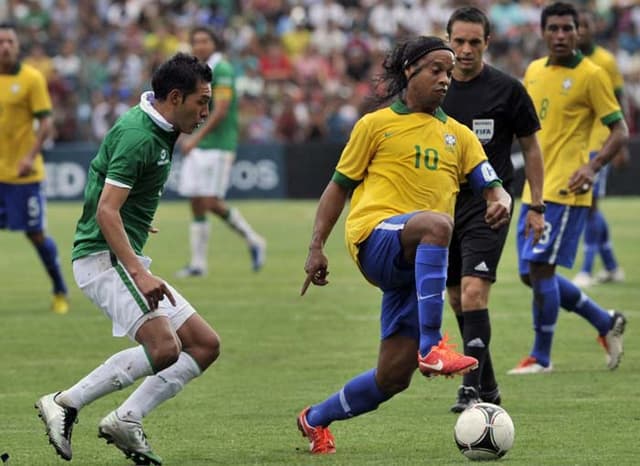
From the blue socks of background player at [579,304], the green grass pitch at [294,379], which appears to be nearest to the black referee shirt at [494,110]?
the green grass pitch at [294,379]

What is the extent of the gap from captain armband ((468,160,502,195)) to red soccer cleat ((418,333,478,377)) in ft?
3.33

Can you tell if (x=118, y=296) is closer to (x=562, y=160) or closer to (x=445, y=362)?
(x=445, y=362)

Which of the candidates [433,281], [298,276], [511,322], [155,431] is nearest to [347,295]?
[298,276]

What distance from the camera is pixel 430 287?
705 centimetres

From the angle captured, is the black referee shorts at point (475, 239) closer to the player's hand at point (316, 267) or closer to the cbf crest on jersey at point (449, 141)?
the cbf crest on jersey at point (449, 141)

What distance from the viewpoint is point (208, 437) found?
8109 mm

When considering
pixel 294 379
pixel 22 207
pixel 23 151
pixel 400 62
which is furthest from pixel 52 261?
pixel 400 62

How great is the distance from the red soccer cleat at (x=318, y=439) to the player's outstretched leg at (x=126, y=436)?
89cm

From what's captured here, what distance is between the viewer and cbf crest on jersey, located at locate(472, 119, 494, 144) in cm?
900

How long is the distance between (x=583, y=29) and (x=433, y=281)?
22.1 feet

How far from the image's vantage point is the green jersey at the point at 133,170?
6973 mm

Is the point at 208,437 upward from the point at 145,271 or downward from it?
downward

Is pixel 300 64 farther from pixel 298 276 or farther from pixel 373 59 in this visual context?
pixel 298 276

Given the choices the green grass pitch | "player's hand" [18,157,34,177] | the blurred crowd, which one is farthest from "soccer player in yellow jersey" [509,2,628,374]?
the blurred crowd
